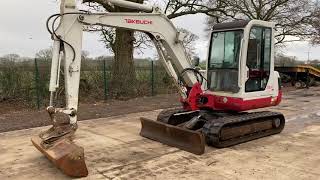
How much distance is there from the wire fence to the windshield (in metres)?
3.36

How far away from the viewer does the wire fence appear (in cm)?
1357

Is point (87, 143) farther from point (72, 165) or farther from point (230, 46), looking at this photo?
point (230, 46)

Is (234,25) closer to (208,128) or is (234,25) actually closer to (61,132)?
(208,128)

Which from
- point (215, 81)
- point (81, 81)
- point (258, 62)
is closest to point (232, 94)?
point (215, 81)

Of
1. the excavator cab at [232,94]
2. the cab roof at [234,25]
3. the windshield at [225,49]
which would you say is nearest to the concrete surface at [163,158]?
the excavator cab at [232,94]

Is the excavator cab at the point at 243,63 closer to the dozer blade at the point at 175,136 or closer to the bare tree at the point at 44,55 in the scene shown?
the dozer blade at the point at 175,136

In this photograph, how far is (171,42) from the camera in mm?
8188

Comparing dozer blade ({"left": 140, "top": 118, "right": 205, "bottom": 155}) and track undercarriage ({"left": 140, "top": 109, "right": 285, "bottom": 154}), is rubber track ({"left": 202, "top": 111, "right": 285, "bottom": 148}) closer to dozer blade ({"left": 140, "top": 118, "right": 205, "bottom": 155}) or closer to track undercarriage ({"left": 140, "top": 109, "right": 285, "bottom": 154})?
track undercarriage ({"left": 140, "top": 109, "right": 285, "bottom": 154})

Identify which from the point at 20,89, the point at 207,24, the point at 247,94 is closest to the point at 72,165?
the point at 247,94

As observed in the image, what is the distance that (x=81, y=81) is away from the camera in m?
15.4

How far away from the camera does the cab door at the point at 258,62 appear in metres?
8.31

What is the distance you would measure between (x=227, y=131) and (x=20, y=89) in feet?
28.0

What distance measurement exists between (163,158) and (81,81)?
916 cm

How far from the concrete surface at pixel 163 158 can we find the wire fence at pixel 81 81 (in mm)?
3555
